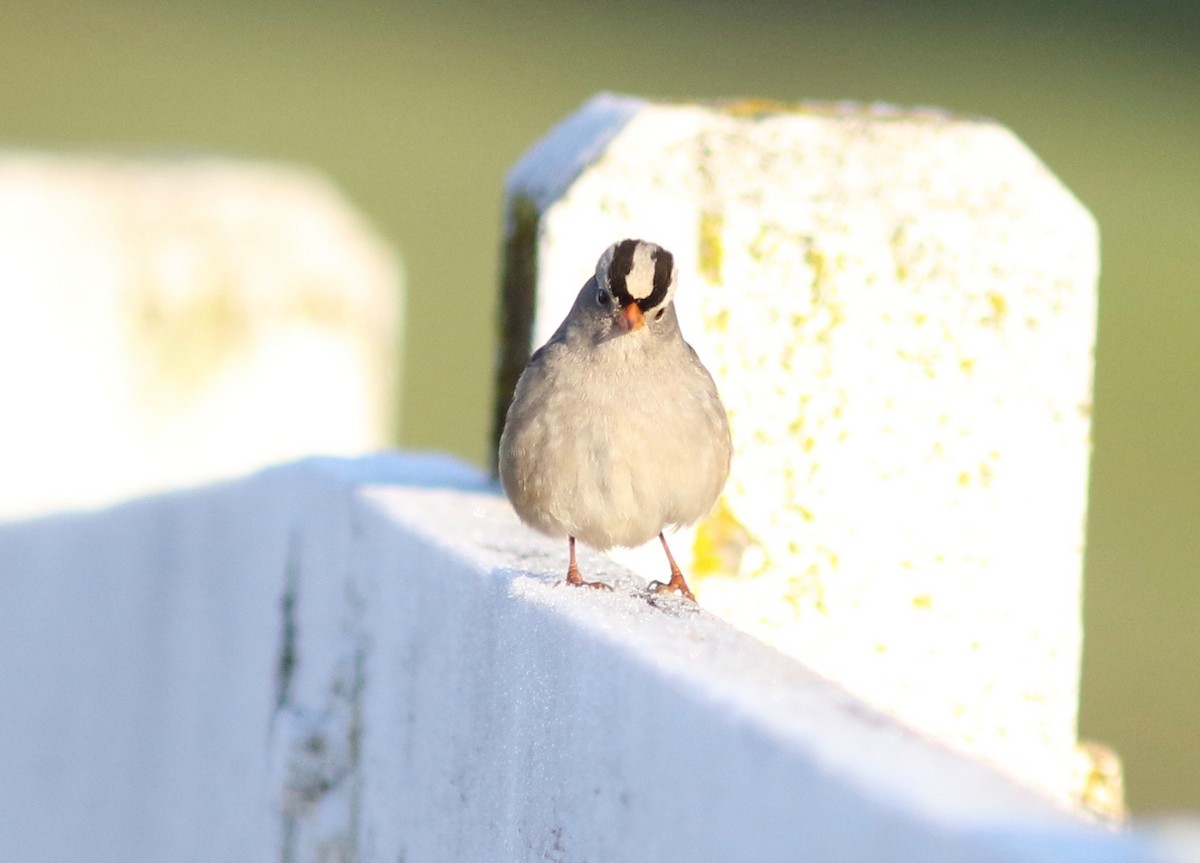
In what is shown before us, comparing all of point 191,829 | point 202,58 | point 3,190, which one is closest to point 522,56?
point 202,58

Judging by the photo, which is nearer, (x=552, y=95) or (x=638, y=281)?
(x=638, y=281)

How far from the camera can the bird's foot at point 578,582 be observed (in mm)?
3242

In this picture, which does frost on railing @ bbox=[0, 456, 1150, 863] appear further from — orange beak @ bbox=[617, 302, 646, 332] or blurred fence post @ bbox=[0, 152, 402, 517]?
blurred fence post @ bbox=[0, 152, 402, 517]

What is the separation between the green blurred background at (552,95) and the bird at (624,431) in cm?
1450

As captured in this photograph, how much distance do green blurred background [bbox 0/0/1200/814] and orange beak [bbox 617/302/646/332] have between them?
47.8ft

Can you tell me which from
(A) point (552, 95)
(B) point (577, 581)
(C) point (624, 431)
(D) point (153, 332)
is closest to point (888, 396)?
(C) point (624, 431)

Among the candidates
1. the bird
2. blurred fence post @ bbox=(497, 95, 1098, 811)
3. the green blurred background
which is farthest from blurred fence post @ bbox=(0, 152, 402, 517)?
the green blurred background

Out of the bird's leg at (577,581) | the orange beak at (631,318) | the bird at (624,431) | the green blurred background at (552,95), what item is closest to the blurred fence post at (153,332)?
the bird at (624,431)

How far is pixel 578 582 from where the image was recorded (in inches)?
128

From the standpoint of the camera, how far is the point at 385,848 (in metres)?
3.74

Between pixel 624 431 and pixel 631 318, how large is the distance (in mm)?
216

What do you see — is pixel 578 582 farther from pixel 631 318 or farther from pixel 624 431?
pixel 631 318

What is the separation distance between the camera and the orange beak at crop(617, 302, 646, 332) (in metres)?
3.72

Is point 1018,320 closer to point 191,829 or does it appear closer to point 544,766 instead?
point 544,766
